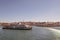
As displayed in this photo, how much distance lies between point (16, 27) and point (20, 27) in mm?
1377

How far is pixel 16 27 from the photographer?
41.5 m

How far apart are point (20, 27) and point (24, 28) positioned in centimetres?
164

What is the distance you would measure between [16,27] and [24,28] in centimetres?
298

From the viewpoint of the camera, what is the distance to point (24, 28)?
39.8m

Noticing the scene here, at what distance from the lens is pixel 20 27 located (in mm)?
40875
